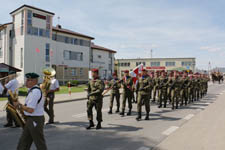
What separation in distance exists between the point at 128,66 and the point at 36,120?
215 ft

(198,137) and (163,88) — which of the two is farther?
(163,88)

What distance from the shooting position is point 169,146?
178 inches

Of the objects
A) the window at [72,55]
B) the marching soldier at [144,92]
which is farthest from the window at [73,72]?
the marching soldier at [144,92]

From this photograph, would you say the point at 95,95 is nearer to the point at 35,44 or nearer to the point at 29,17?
the point at 35,44

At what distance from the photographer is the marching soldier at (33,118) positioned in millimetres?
3130

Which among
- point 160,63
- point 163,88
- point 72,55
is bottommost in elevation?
point 163,88

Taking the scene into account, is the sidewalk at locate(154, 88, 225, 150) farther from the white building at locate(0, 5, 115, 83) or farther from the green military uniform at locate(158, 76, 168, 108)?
the white building at locate(0, 5, 115, 83)

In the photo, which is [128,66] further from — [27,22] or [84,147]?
[84,147]

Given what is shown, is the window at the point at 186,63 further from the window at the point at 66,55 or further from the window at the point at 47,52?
the window at the point at 47,52

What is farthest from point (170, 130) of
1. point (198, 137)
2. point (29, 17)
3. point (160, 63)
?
point (160, 63)

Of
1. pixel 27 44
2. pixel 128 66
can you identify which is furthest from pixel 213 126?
pixel 128 66

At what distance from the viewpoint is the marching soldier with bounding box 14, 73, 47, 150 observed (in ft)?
10.3

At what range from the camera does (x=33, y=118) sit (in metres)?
3.21

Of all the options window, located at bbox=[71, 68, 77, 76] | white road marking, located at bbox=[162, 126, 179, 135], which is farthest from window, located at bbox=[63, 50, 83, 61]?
white road marking, located at bbox=[162, 126, 179, 135]
